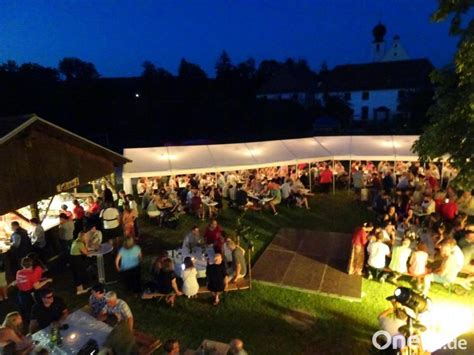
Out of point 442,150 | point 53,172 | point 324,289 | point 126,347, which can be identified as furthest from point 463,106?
point 53,172

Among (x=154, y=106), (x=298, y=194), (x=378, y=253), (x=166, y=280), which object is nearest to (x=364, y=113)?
(x=154, y=106)

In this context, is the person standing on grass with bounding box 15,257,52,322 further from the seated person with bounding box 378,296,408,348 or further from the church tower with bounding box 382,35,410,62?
the church tower with bounding box 382,35,410,62

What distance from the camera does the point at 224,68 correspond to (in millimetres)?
40250

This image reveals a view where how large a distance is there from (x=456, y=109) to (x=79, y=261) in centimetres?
754

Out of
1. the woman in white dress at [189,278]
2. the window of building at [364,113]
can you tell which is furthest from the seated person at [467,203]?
the window of building at [364,113]

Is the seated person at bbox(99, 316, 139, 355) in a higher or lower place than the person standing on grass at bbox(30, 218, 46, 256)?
lower

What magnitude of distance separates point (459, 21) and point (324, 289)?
5384 millimetres

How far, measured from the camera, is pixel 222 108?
34.4 m

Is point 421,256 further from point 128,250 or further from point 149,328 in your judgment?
point 128,250

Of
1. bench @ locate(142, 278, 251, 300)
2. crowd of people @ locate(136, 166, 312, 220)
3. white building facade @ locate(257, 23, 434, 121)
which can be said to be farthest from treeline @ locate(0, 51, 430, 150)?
bench @ locate(142, 278, 251, 300)

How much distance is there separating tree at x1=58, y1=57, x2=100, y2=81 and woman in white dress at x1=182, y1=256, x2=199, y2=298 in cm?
2775

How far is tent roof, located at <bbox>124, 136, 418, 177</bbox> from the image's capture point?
13164 millimetres

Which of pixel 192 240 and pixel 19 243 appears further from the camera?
pixel 192 240

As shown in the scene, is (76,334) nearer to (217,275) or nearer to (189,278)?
(189,278)
